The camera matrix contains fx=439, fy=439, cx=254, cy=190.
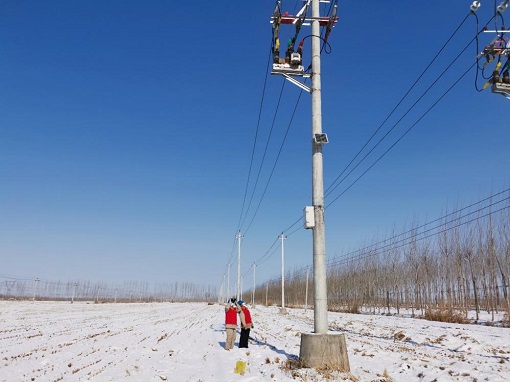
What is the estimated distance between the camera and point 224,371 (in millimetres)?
8828

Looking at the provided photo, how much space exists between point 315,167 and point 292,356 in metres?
4.51

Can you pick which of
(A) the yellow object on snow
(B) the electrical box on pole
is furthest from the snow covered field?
(B) the electrical box on pole

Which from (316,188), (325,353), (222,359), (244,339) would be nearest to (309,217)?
(316,188)

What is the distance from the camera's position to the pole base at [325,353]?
817 centimetres

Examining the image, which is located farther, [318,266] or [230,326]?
[230,326]

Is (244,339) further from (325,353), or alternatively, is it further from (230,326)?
(325,353)

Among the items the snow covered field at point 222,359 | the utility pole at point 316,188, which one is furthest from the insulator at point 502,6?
the snow covered field at point 222,359

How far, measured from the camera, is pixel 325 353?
8.27m

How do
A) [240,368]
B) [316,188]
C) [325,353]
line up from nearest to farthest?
[325,353]
[240,368]
[316,188]

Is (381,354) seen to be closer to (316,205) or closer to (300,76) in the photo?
(316,205)

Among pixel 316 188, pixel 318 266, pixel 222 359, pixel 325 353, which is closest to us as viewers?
pixel 325 353

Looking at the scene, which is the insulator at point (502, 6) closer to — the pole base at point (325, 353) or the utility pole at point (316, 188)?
the utility pole at point (316, 188)

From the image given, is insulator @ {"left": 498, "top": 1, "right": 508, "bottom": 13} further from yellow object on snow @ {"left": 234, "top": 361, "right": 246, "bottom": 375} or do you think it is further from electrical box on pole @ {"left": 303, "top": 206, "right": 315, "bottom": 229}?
yellow object on snow @ {"left": 234, "top": 361, "right": 246, "bottom": 375}

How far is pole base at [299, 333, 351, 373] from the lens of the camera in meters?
8.17
